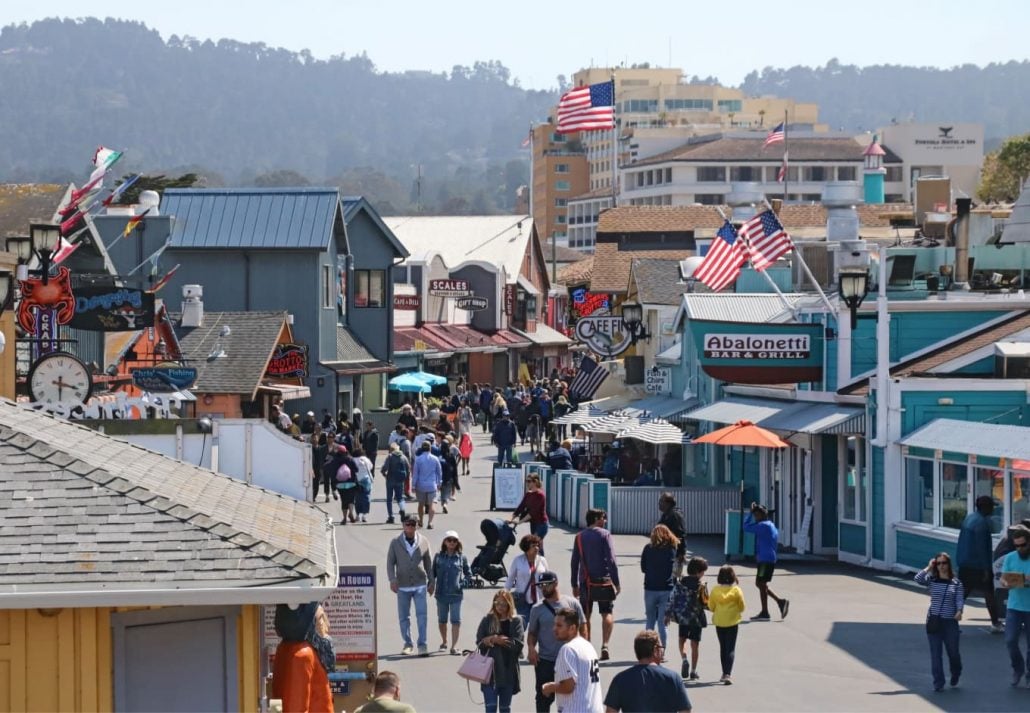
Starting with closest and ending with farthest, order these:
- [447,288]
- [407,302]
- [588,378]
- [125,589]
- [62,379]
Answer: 1. [125,589]
2. [62,379]
3. [588,378]
4. [407,302]
5. [447,288]

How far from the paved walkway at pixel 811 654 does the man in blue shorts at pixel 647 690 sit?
14.1 feet

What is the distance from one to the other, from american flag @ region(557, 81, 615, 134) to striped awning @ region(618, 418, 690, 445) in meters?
30.0

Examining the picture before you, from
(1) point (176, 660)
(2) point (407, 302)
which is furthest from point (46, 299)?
(2) point (407, 302)

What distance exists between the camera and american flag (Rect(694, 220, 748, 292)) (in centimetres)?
3170

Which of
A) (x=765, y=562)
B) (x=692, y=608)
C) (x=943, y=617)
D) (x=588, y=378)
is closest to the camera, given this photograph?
(x=943, y=617)

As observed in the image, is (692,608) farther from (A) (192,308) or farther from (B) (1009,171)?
(B) (1009,171)

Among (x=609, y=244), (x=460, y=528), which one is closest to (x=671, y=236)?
(x=609, y=244)

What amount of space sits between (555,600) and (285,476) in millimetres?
12836

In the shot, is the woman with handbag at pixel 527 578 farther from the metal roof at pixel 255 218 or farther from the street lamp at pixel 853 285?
the metal roof at pixel 255 218

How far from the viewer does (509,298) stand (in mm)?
75375

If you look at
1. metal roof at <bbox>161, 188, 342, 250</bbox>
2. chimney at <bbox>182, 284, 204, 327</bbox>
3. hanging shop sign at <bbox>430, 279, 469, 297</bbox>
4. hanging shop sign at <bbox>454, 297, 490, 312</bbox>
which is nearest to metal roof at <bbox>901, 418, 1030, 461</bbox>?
chimney at <bbox>182, 284, 204, 327</bbox>

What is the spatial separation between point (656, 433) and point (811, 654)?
45.1 ft

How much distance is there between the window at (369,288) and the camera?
54.2 m

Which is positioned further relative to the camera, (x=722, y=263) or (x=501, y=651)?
(x=722, y=263)
